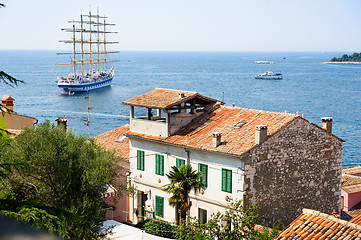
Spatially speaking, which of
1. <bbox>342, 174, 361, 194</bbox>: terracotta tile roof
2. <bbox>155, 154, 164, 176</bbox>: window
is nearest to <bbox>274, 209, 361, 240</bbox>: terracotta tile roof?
<bbox>155, 154, 164, 176</bbox>: window

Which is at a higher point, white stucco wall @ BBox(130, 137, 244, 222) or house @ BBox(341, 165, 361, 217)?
white stucco wall @ BBox(130, 137, 244, 222)

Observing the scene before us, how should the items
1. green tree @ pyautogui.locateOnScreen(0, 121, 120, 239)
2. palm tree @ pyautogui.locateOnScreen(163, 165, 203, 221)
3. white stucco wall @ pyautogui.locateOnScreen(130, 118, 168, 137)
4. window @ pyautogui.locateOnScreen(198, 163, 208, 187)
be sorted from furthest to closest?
white stucco wall @ pyautogui.locateOnScreen(130, 118, 168, 137)
window @ pyautogui.locateOnScreen(198, 163, 208, 187)
palm tree @ pyautogui.locateOnScreen(163, 165, 203, 221)
green tree @ pyautogui.locateOnScreen(0, 121, 120, 239)

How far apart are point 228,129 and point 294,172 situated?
4.26 metres

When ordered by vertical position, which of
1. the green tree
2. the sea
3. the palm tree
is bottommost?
the sea

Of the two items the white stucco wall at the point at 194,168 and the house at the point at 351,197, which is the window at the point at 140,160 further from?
the house at the point at 351,197

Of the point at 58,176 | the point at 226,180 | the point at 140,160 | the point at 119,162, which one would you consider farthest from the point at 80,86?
the point at 58,176

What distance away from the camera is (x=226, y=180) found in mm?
23969

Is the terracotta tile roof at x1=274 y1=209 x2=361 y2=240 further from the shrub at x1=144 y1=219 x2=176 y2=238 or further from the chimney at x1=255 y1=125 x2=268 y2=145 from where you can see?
the shrub at x1=144 y1=219 x2=176 y2=238

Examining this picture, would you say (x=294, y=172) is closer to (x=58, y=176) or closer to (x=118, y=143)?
(x=118, y=143)

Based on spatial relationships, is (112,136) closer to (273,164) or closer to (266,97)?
(273,164)

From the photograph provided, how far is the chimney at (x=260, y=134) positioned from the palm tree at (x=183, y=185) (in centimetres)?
A: 374

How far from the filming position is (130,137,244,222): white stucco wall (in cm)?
2356

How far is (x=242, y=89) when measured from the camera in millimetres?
137875

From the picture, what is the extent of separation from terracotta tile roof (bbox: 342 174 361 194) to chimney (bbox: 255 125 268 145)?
32.6 ft
